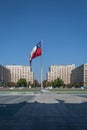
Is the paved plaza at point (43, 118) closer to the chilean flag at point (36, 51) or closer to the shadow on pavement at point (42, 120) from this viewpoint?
the shadow on pavement at point (42, 120)

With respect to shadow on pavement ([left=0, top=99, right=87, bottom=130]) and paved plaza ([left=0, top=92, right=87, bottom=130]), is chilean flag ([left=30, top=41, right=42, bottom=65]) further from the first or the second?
shadow on pavement ([left=0, top=99, right=87, bottom=130])

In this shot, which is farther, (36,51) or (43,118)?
(36,51)

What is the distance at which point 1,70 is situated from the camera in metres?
198

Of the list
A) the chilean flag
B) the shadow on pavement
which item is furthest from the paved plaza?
the chilean flag

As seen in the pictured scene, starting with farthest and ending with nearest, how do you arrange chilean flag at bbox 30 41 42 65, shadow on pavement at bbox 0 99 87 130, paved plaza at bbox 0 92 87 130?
chilean flag at bbox 30 41 42 65
paved plaza at bbox 0 92 87 130
shadow on pavement at bbox 0 99 87 130

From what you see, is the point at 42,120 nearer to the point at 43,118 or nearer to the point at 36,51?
the point at 43,118

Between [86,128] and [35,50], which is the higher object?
[35,50]

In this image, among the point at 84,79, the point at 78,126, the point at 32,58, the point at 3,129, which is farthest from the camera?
the point at 84,79

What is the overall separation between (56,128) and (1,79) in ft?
606

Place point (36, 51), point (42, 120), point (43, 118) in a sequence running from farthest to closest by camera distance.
A: 1. point (36, 51)
2. point (43, 118)
3. point (42, 120)

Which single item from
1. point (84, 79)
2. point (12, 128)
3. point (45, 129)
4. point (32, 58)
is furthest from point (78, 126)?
point (84, 79)

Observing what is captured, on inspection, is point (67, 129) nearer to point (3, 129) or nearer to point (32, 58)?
point (3, 129)

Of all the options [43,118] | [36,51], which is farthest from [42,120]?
[36,51]

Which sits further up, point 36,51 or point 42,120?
point 36,51
